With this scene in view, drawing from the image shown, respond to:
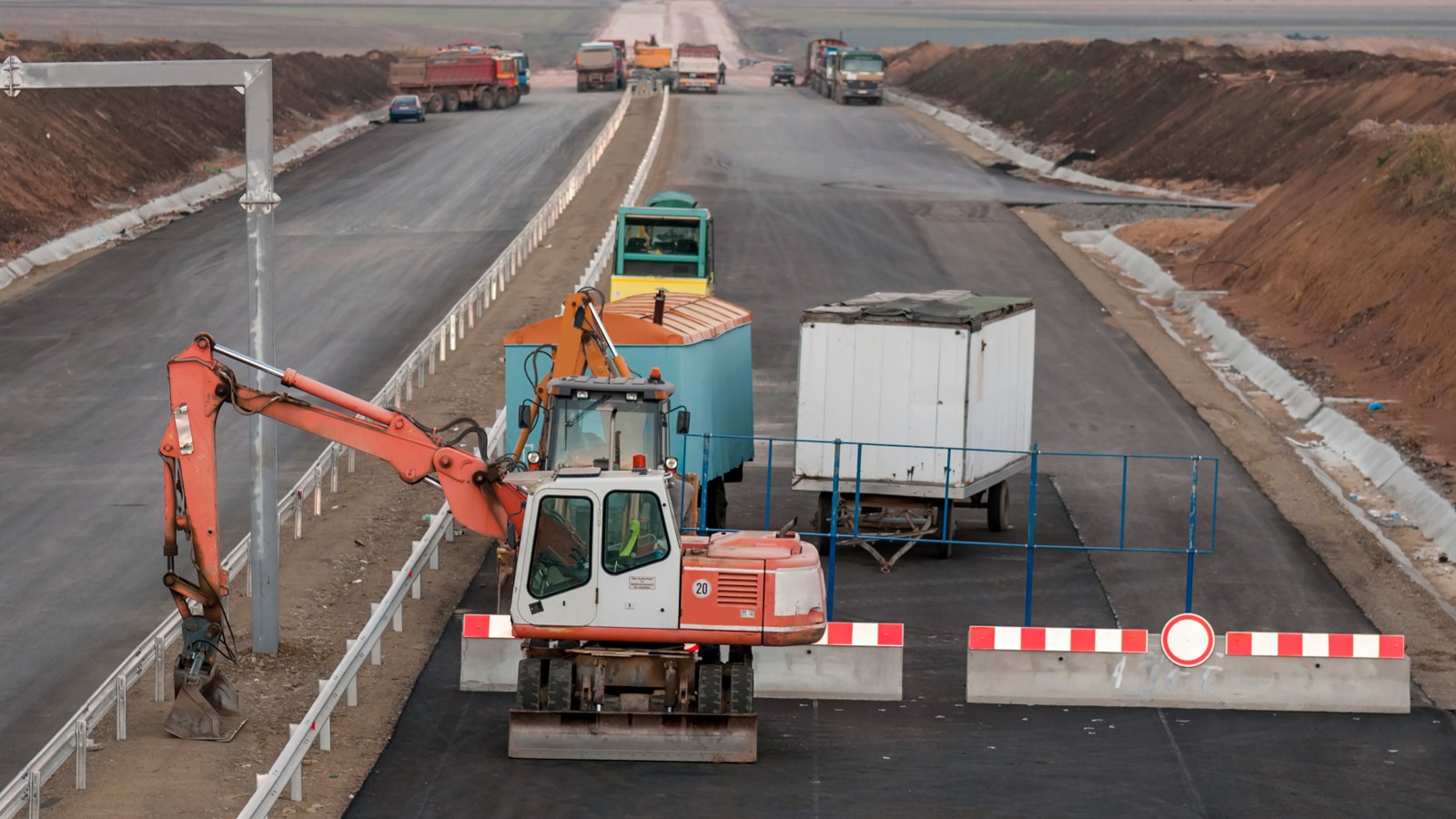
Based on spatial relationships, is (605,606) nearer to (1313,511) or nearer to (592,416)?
(592,416)

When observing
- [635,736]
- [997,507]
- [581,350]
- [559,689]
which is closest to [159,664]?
[559,689]

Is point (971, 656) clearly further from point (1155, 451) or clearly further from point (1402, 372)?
point (1402, 372)

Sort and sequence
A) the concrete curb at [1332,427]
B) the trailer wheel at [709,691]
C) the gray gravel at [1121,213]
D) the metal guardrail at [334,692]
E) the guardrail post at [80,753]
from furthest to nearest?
the gray gravel at [1121,213] → the concrete curb at [1332,427] → the trailer wheel at [709,691] → the guardrail post at [80,753] → the metal guardrail at [334,692]

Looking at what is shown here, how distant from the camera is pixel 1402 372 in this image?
33906mm

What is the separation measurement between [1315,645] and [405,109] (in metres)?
69.5

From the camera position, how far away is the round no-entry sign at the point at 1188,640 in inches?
727

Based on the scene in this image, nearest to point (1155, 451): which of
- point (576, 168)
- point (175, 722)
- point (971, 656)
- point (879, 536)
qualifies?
point (879, 536)

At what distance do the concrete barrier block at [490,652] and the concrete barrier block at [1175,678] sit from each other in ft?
15.2

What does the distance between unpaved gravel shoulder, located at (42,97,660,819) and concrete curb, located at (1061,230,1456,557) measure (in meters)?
13.5

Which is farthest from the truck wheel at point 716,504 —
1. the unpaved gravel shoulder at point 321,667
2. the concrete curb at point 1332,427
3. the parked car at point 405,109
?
the parked car at point 405,109

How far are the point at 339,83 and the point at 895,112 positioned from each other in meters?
28.5

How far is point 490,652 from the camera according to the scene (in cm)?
1861

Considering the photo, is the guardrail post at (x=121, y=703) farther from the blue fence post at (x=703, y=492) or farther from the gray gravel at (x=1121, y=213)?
the gray gravel at (x=1121, y=213)

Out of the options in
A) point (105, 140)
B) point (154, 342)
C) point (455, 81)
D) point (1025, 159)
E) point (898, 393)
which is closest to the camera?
point (898, 393)
